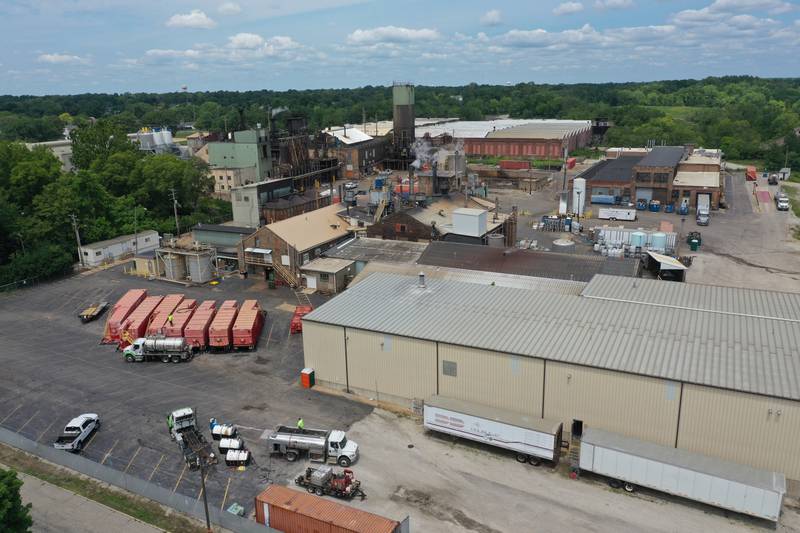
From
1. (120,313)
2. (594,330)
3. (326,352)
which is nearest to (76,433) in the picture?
(326,352)

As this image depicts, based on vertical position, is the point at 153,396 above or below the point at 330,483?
below

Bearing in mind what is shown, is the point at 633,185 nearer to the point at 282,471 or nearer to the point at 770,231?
the point at 770,231

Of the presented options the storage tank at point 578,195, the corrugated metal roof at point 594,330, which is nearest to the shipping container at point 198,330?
the corrugated metal roof at point 594,330

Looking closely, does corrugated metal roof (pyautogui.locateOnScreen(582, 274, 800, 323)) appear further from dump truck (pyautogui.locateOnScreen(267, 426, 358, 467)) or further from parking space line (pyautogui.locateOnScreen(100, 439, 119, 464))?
parking space line (pyautogui.locateOnScreen(100, 439, 119, 464))

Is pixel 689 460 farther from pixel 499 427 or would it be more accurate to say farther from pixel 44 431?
pixel 44 431

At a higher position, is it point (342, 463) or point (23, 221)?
point (23, 221)

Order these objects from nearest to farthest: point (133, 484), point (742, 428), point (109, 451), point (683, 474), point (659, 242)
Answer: point (683, 474) < point (742, 428) < point (133, 484) < point (109, 451) < point (659, 242)

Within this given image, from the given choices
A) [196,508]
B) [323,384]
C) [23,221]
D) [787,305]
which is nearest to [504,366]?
[323,384]
